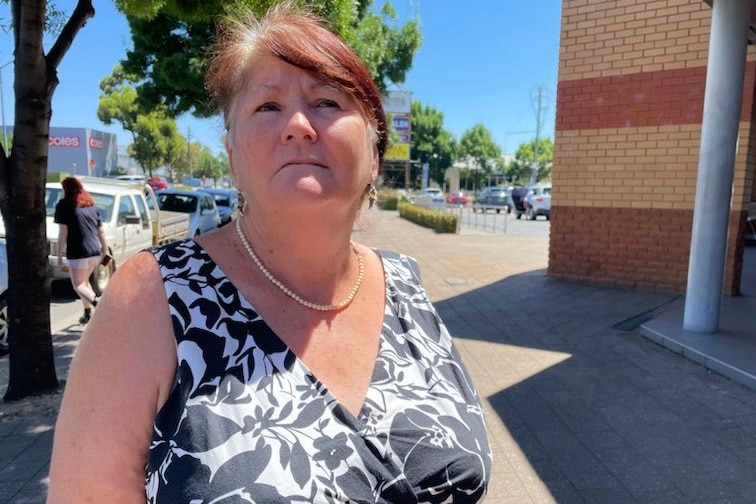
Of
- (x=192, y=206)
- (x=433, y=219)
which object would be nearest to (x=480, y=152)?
(x=433, y=219)

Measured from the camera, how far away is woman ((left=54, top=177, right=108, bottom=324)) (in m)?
6.74

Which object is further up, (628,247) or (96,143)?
(96,143)

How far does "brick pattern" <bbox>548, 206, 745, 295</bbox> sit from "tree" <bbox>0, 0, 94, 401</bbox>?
23.4ft

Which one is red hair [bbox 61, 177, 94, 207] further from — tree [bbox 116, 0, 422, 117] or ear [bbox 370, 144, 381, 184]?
ear [bbox 370, 144, 381, 184]

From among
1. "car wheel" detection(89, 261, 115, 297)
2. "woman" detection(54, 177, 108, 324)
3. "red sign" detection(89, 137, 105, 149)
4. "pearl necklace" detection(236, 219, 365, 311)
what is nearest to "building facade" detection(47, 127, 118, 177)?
"red sign" detection(89, 137, 105, 149)

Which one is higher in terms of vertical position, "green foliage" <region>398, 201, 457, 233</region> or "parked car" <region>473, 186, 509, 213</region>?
"parked car" <region>473, 186, 509, 213</region>

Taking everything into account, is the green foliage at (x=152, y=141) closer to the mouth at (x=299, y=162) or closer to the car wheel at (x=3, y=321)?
the car wheel at (x=3, y=321)

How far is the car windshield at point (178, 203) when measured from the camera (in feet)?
47.3

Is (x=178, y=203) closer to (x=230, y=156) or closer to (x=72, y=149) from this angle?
(x=230, y=156)

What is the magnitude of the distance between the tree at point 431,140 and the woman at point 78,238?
177 feet

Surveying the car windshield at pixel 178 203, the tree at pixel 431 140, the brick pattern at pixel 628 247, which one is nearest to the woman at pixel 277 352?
the brick pattern at pixel 628 247

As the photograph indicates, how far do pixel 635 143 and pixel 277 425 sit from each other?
8.12 meters

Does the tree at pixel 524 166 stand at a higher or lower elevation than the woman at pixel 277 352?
higher

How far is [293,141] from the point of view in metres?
1.29
